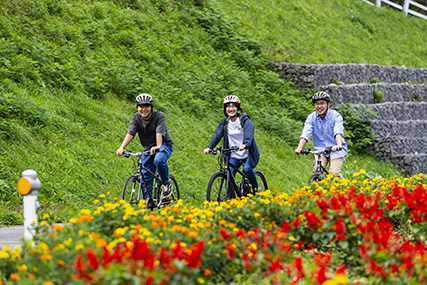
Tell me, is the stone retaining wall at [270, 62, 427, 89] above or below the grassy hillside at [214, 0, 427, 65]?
below

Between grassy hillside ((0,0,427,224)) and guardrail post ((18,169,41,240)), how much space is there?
10.9ft

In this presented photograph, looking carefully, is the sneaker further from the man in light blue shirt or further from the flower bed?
the flower bed

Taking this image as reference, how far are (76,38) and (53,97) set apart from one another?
253 centimetres

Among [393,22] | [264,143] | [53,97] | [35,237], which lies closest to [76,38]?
[53,97]

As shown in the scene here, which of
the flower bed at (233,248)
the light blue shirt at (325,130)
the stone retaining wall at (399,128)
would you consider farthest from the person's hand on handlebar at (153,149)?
the stone retaining wall at (399,128)

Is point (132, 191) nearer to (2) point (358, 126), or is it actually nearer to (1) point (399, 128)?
(2) point (358, 126)

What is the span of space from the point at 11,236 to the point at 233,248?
383cm

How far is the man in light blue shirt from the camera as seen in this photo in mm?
7984

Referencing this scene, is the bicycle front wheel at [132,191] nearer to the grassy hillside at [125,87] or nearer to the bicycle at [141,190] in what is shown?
the bicycle at [141,190]

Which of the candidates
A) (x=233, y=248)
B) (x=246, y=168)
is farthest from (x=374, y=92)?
(x=233, y=248)

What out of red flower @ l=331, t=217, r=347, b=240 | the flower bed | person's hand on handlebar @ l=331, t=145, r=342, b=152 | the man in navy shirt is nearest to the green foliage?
person's hand on handlebar @ l=331, t=145, r=342, b=152

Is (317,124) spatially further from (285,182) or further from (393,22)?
(393,22)

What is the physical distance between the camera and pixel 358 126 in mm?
16094

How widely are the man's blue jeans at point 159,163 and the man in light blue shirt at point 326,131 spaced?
2092mm
